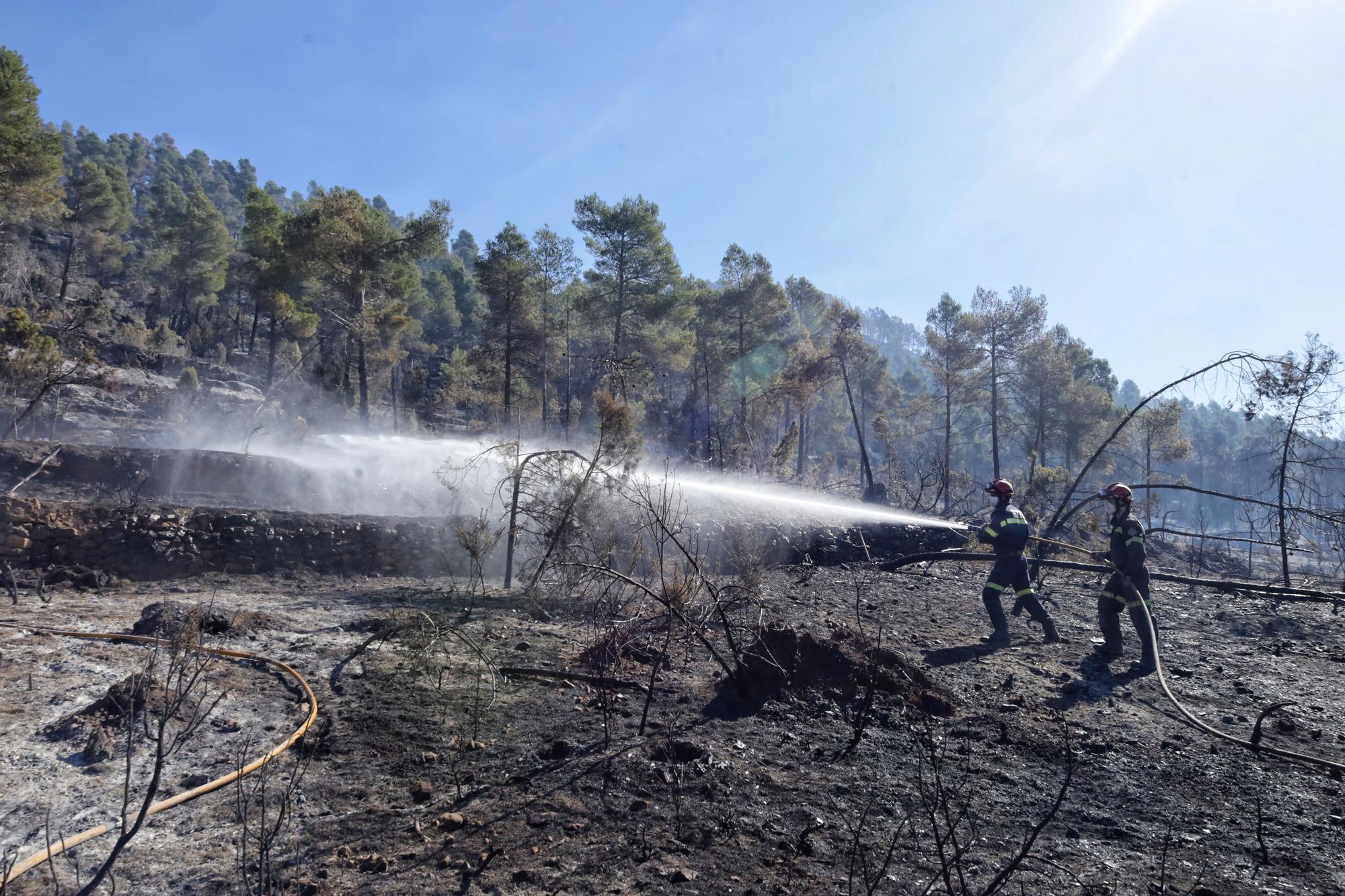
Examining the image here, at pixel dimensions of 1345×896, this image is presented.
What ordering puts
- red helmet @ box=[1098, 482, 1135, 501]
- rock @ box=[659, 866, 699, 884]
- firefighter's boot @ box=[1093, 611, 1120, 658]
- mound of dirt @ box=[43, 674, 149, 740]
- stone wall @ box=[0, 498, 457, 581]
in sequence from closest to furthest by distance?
rock @ box=[659, 866, 699, 884] < mound of dirt @ box=[43, 674, 149, 740] < firefighter's boot @ box=[1093, 611, 1120, 658] < red helmet @ box=[1098, 482, 1135, 501] < stone wall @ box=[0, 498, 457, 581]

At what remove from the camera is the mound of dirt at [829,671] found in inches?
230

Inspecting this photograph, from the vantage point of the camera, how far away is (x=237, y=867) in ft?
11.1

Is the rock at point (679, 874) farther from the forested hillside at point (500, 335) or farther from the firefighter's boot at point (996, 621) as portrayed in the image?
the forested hillside at point (500, 335)

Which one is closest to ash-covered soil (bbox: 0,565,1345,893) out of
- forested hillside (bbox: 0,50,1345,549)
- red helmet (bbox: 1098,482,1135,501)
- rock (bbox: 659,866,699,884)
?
rock (bbox: 659,866,699,884)

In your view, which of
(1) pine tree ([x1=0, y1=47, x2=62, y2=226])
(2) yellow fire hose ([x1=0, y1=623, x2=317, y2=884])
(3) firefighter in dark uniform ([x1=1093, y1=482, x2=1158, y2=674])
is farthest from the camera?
(1) pine tree ([x1=0, y1=47, x2=62, y2=226])

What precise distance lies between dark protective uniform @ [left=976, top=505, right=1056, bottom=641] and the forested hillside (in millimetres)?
6942

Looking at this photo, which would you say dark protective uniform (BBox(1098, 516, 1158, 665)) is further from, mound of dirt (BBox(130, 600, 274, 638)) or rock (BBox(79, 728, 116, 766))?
mound of dirt (BBox(130, 600, 274, 638))

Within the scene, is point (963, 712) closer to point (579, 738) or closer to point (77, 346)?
point (579, 738)

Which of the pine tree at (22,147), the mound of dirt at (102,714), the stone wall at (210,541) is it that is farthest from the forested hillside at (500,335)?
the mound of dirt at (102,714)

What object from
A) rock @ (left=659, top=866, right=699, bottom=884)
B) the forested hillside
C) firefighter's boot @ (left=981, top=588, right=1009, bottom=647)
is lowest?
rock @ (left=659, top=866, right=699, bottom=884)

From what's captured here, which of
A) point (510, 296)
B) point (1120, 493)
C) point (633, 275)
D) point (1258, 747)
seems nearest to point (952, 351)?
point (633, 275)

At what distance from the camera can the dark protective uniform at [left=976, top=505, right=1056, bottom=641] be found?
8.11 m

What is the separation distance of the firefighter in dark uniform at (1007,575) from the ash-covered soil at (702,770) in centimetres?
37

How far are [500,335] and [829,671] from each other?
947 inches
